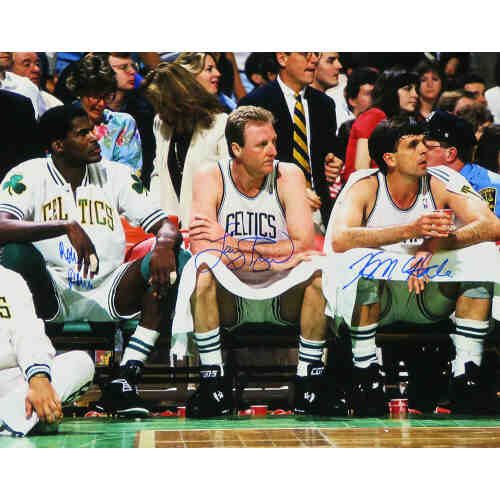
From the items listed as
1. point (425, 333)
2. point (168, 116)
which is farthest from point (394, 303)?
point (168, 116)

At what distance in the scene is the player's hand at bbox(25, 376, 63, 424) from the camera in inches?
172

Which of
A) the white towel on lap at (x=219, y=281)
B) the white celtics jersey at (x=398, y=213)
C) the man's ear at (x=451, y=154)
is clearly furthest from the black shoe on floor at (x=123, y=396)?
the man's ear at (x=451, y=154)

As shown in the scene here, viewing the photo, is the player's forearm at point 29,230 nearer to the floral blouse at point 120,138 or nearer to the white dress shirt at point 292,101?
the floral blouse at point 120,138

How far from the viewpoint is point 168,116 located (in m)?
5.00

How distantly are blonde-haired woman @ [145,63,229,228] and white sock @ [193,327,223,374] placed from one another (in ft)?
2.20

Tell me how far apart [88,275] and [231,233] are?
89 cm

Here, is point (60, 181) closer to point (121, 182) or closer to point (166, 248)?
point (121, 182)

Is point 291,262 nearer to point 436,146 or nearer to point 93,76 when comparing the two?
point 436,146

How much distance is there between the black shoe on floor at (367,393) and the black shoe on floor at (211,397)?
0.76m

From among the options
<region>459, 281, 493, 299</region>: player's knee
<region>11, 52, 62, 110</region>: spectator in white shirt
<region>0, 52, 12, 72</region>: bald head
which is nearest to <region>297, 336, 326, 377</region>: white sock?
<region>459, 281, 493, 299</region>: player's knee

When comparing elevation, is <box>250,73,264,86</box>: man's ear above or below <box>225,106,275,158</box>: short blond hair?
above

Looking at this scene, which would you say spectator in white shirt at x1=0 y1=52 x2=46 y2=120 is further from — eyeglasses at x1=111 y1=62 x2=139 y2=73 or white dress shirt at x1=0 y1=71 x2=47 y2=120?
eyeglasses at x1=111 y1=62 x2=139 y2=73

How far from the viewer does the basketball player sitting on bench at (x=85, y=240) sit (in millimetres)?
4816

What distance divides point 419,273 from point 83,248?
2039mm
